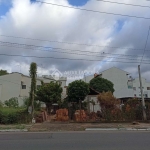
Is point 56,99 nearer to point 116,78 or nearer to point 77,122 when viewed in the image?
point 77,122

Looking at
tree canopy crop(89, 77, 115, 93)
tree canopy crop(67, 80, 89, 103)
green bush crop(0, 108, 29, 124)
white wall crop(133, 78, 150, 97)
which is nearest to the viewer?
green bush crop(0, 108, 29, 124)

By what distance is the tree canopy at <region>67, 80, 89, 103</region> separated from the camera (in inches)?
1097

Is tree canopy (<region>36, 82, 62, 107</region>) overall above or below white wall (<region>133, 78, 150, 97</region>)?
below

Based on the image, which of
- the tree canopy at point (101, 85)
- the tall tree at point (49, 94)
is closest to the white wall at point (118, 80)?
the tree canopy at point (101, 85)

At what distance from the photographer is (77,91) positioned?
27.8m

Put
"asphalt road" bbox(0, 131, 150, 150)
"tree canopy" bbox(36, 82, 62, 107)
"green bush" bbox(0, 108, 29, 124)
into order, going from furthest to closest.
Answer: "tree canopy" bbox(36, 82, 62, 107)
"green bush" bbox(0, 108, 29, 124)
"asphalt road" bbox(0, 131, 150, 150)

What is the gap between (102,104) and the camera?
19.5 meters

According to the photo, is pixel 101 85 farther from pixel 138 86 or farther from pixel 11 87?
pixel 138 86

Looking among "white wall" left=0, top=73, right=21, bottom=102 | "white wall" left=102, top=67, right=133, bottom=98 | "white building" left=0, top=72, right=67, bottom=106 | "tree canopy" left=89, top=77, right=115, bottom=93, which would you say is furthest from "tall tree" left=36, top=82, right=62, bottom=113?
"white wall" left=102, top=67, right=133, bottom=98

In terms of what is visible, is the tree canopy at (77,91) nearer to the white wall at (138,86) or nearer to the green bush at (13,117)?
the green bush at (13,117)

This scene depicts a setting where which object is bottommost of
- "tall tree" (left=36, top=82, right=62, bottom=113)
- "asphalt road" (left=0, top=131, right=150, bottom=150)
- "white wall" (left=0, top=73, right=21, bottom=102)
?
"asphalt road" (left=0, top=131, right=150, bottom=150)

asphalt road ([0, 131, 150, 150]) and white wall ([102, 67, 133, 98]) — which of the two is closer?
asphalt road ([0, 131, 150, 150])

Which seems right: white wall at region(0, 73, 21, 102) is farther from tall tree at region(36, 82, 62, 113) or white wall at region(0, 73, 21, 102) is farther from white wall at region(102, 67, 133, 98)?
white wall at region(102, 67, 133, 98)

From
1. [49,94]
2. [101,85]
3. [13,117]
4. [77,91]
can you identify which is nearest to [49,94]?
[49,94]
